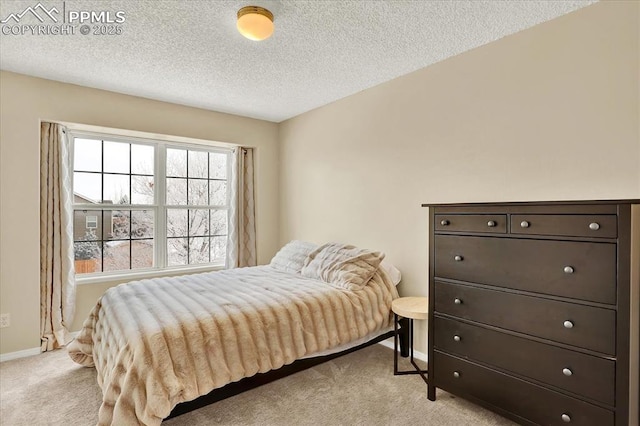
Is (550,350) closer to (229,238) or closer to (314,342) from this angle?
(314,342)

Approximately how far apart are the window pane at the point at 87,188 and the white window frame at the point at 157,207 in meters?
0.06

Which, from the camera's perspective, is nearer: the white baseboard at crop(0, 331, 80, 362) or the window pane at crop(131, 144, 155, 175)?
the white baseboard at crop(0, 331, 80, 362)

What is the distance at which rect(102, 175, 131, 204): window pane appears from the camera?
3.69 meters

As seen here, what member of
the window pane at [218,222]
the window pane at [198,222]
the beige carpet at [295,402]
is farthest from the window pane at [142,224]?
the beige carpet at [295,402]

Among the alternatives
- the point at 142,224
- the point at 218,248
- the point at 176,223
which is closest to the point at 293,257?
the point at 218,248

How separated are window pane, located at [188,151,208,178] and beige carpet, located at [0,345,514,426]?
2385 millimetres

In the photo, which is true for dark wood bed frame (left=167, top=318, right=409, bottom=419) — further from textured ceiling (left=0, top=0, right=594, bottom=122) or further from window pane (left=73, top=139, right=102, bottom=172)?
window pane (left=73, top=139, right=102, bottom=172)

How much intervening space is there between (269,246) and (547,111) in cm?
350

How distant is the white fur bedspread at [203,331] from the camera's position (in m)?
1.71

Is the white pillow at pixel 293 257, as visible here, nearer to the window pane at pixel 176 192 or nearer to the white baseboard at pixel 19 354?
the window pane at pixel 176 192

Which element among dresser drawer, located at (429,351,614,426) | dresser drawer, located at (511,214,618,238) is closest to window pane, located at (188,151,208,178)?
dresser drawer, located at (429,351,614,426)

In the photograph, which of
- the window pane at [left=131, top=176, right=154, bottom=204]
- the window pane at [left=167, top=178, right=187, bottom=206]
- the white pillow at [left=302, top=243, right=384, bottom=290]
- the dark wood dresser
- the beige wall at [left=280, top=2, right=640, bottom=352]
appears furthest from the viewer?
the window pane at [left=167, top=178, right=187, bottom=206]

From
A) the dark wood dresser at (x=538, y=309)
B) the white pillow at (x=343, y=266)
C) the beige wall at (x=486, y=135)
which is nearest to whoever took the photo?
the dark wood dresser at (x=538, y=309)

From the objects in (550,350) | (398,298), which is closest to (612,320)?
(550,350)
